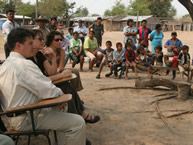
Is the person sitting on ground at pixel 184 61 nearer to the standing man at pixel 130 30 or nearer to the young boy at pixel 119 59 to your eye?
the young boy at pixel 119 59

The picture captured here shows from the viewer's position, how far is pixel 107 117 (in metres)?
4.35

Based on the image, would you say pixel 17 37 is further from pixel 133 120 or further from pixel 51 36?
pixel 133 120

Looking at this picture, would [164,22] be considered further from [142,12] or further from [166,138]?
[166,138]

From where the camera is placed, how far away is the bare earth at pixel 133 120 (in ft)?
11.4

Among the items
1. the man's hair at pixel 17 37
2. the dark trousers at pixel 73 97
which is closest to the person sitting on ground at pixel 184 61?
the dark trousers at pixel 73 97

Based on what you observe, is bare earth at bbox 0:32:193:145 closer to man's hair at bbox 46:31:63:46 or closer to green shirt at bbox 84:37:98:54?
man's hair at bbox 46:31:63:46

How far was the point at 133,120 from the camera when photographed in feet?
13.9

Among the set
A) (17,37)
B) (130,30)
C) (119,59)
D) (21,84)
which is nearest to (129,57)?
(119,59)

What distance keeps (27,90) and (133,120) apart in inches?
92.3

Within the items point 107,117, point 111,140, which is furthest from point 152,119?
point 111,140

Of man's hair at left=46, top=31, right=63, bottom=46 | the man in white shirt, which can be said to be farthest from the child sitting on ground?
the man in white shirt

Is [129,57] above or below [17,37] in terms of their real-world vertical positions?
below

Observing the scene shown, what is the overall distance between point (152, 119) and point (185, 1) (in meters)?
2.54

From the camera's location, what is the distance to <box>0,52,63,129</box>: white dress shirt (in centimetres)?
224
